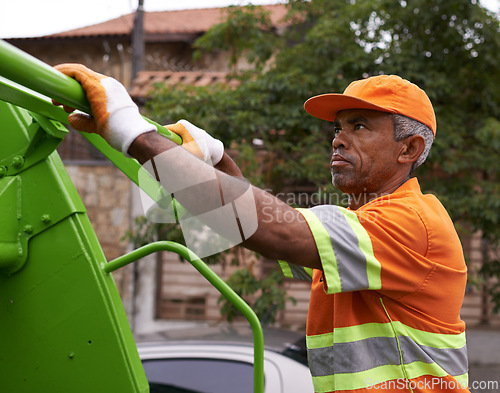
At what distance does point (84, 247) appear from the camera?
1.51 m

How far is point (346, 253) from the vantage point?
1240mm

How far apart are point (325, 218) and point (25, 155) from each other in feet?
2.78

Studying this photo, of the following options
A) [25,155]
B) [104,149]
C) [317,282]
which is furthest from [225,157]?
[25,155]

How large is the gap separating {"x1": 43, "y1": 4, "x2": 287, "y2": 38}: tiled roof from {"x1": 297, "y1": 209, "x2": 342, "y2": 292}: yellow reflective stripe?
7652 mm

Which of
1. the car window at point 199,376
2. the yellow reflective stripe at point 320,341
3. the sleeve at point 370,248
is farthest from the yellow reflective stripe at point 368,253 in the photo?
the car window at point 199,376

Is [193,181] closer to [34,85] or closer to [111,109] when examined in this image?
[111,109]

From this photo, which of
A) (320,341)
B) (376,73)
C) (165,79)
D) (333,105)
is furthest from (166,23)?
(320,341)

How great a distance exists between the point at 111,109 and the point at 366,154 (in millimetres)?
798

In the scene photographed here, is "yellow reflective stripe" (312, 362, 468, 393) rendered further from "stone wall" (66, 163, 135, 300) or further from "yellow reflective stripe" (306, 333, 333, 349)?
"stone wall" (66, 163, 135, 300)

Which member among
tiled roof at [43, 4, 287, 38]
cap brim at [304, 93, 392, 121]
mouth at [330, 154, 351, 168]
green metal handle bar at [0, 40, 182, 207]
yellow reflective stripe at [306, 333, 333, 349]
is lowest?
yellow reflective stripe at [306, 333, 333, 349]

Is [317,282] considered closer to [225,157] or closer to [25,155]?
[225,157]

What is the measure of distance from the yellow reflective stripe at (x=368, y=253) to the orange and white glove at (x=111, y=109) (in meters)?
0.50

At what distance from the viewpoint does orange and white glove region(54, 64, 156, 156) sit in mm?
1100

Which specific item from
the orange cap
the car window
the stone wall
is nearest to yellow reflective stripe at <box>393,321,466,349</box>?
Result: the orange cap
